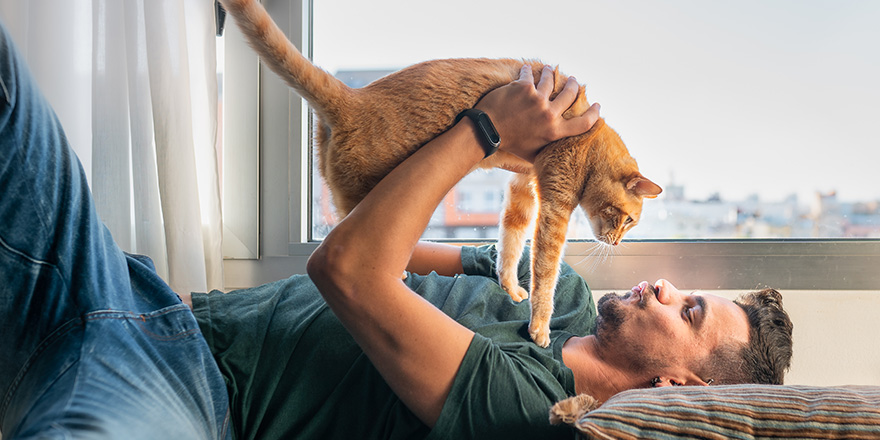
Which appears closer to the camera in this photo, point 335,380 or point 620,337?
point 335,380

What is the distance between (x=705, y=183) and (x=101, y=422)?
160 cm

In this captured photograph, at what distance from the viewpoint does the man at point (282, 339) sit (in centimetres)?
68

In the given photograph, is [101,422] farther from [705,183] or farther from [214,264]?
[705,183]

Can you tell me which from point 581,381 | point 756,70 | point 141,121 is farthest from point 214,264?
point 756,70

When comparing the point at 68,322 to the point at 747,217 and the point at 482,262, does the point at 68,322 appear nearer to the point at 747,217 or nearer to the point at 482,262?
the point at 482,262

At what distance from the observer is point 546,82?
1041mm

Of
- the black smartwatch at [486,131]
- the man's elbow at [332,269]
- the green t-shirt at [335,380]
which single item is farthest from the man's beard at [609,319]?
the man's elbow at [332,269]

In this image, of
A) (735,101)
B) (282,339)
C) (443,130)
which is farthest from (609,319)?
(735,101)

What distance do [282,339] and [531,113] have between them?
62 centimetres

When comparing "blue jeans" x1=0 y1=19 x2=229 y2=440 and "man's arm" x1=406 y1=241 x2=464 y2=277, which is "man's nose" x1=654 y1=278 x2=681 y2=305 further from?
"blue jeans" x1=0 y1=19 x2=229 y2=440

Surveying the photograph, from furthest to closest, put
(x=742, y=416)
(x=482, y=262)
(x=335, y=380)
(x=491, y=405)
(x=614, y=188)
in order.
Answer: (x=482, y=262)
(x=614, y=188)
(x=335, y=380)
(x=491, y=405)
(x=742, y=416)

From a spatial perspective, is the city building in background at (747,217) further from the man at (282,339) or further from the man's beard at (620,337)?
the man at (282,339)

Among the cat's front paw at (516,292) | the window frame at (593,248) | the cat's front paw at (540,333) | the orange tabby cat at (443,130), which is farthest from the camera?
the window frame at (593,248)

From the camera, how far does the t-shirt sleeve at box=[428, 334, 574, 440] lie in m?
0.79
